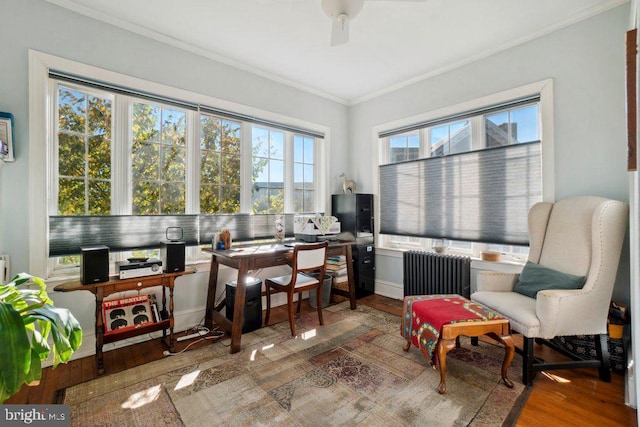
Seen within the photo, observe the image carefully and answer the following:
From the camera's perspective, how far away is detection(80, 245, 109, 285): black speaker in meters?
2.09

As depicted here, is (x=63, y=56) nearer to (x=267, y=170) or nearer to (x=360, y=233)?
(x=267, y=170)

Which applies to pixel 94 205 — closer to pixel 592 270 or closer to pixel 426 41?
pixel 426 41

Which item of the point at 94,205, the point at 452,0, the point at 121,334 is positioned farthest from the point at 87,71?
the point at 452,0

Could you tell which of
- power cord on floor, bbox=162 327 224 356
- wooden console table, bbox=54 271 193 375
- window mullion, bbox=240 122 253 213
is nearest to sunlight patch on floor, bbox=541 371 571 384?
power cord on floor, bbox=162 327 224 356

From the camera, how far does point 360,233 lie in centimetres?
385

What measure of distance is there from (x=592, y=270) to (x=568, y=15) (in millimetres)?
2083

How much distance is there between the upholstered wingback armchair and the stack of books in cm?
178

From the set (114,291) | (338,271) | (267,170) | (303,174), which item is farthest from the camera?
(303,174)

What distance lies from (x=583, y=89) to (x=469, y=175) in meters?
1.10

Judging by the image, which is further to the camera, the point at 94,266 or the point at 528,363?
the point at 94,266

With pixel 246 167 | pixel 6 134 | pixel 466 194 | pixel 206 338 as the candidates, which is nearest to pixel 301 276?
pixel 206 338

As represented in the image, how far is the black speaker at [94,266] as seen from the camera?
6.87ft

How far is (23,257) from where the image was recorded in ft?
7.06

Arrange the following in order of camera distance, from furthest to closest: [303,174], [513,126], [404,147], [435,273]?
1. [303,174]
2. [404,147]
3. [435,273]
4. [513,126]
